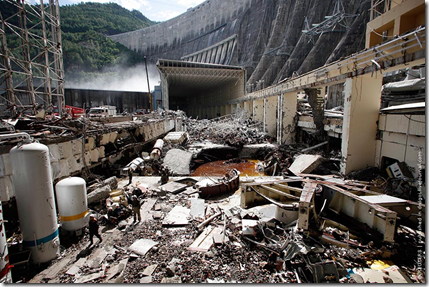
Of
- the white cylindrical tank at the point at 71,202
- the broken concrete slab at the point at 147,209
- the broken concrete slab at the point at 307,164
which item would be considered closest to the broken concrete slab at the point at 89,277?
the white cylindrical tank at the point at 71,202

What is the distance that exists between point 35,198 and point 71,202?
0.91m

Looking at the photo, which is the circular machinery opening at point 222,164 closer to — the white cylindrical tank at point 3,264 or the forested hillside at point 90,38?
the white cylindrical tank at point 3,264

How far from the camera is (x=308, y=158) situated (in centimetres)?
981

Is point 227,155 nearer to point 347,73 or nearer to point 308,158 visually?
point 308,158

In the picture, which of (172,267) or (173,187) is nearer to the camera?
(172,267)

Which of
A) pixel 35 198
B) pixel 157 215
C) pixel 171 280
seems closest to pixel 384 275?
pixel 171 280

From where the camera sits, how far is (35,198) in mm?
4316

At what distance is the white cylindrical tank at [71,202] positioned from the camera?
16.8 ft

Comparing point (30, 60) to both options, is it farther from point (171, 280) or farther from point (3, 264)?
point (171, 280)

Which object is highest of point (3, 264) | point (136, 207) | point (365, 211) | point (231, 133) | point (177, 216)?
point (231, 133)

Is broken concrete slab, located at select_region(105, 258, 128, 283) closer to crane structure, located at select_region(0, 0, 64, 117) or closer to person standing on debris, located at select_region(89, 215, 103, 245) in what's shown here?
person standing on debris, located at select_region(89, 215, 103, 245)

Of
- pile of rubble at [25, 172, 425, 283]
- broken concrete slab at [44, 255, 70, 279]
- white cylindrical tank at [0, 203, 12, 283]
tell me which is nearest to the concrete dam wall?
pile of rubble at [25, 172, 425, 283]

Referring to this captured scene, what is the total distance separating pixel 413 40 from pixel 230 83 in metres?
28.1

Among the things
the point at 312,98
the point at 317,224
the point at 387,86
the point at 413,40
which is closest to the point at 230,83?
the point at 312,98
